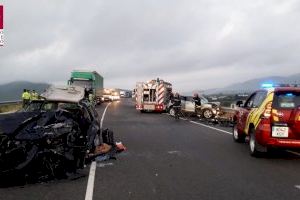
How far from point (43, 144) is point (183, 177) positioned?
273cm

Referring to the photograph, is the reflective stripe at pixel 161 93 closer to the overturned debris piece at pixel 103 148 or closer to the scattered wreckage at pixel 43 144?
the overturned debris piece at pixel 103 148

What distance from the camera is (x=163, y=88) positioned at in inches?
1599

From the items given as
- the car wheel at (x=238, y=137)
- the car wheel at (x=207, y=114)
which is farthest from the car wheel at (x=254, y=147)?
the car wheel at (x=207, y=114)

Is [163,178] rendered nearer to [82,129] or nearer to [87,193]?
[87,193]

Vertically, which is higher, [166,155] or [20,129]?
[20,129]

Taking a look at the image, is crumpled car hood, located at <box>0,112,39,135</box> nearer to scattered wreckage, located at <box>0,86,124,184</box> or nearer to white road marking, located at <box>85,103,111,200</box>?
scattered wreckage, located at <box>0,86,124,184</box>

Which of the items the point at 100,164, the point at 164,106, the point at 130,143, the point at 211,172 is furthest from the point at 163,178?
the point at 164,106

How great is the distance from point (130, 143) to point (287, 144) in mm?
5389

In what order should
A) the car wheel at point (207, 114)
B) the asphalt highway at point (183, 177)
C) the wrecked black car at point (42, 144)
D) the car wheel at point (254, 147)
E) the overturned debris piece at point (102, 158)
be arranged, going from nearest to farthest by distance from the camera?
the asphalt highway at point (183, 177) < the wrecked black car at point (42, 144) < the overturned debris piece at point (102, 158) < the car wheel at point (254, 147) < the car wheel at point (207, 114)

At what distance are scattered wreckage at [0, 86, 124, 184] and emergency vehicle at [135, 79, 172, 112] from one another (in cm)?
2773

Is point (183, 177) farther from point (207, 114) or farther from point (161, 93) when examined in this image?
point (161, 93)

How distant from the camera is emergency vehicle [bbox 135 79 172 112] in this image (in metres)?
39.8

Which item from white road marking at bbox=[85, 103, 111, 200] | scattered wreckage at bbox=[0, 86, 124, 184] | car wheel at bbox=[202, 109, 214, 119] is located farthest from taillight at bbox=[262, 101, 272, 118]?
car wheel at bbox=[202, 109, 214, 119]

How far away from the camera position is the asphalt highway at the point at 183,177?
8438 mm
